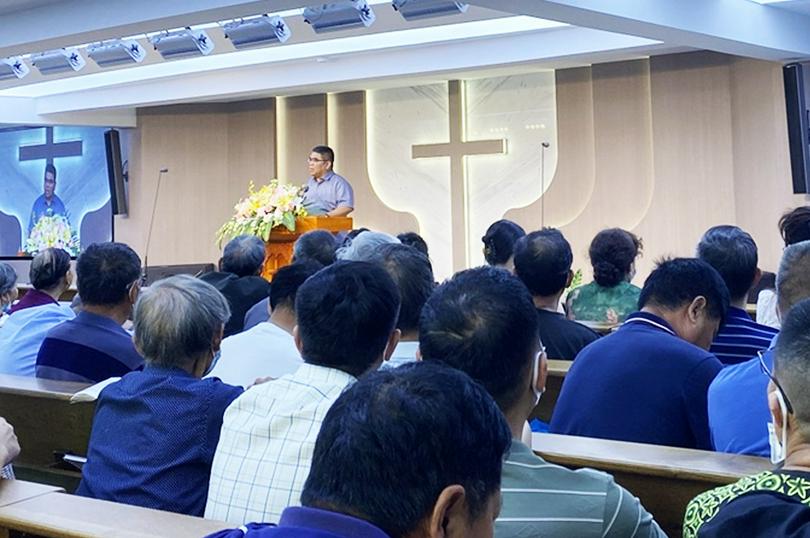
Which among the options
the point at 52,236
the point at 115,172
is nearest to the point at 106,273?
the point at 115,172

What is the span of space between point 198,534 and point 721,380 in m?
1.32

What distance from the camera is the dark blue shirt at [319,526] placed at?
1.02m

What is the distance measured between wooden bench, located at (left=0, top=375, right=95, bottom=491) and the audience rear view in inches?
7.5

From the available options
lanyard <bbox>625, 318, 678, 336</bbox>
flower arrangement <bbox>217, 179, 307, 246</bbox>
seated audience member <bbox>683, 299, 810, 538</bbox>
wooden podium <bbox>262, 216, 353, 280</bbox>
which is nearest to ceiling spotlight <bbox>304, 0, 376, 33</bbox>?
flower arrangement <bbox>217, 179, 307, 246</bbox>

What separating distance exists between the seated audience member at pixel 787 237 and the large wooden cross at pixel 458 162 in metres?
5.68

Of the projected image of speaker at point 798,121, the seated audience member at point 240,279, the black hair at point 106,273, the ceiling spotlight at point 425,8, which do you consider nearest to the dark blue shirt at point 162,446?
the black hair at point 106,273

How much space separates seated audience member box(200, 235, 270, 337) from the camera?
4.76 metres

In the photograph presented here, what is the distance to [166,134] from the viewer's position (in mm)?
11578

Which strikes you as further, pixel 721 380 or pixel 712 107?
pixel 712 107

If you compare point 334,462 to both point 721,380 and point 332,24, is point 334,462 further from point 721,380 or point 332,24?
point 332,24

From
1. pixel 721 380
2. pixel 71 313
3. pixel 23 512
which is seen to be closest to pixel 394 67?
pixel 71 313

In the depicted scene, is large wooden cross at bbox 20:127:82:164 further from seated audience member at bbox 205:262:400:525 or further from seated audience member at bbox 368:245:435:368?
seated audience member at bbox 205:262:400:525

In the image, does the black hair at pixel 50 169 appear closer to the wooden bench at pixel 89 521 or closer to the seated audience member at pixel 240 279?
the seated audience member at pixel 240 279

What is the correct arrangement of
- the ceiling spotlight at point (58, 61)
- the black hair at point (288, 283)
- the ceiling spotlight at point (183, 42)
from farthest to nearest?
the ceiling spotlight at point (58, 61)
the ceiling spotlight at point (183, 42)
the black hair at point (288, 283)
